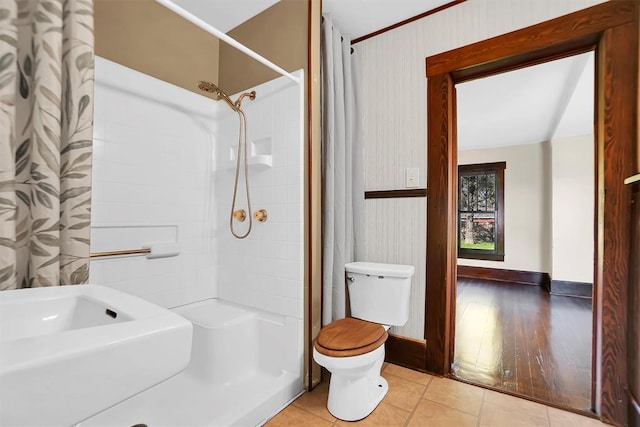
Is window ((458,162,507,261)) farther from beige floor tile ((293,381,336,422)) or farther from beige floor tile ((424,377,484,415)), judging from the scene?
beige floor tile ((293,381,336,422))

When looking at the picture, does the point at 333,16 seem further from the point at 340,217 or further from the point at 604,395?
the point at 604,395

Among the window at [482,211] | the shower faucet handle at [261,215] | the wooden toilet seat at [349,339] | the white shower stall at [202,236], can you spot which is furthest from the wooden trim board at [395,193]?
the window at [482,211]

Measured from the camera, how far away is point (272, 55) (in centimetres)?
187

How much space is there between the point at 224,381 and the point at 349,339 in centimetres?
78

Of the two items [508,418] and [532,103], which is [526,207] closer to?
[532,103]

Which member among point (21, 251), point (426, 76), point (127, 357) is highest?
point (426, 76)

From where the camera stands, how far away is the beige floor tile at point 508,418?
135 cm

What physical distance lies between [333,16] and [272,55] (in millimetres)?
486

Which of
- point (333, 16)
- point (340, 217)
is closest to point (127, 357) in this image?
point (340, 217)

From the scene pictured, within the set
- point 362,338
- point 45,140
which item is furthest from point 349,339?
point 45,140

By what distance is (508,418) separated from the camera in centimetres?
139

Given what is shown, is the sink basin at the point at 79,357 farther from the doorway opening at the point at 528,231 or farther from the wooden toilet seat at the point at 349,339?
the doorway opening at the point at 528,231

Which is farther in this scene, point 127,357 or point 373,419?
point 373,419

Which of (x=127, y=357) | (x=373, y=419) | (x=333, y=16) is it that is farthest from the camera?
(x=333, y=16)
